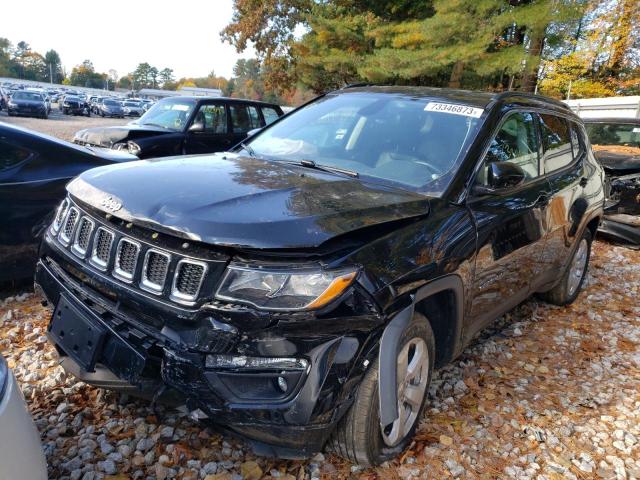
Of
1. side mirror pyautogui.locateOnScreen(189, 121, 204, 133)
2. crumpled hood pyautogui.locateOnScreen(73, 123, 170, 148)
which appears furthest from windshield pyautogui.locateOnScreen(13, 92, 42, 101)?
side mirror pyautogui.locateOnScreen(189, 121, 204, 133)

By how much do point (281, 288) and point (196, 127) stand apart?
747 cm

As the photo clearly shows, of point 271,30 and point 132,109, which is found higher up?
point 271,30

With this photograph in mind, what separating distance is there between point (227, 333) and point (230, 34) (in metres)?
29.2

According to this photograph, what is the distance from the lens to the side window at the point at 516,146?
2995 millimetres

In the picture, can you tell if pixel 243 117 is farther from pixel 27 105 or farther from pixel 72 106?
pixel 72 106

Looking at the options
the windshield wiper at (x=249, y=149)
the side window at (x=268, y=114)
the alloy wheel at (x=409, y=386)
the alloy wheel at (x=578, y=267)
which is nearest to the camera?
the alloy wheel at (x=409, y=386)

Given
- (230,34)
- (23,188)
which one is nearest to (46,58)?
(230,34)

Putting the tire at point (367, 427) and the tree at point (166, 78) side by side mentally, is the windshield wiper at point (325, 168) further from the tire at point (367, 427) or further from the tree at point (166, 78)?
the tree at point (166, 78)

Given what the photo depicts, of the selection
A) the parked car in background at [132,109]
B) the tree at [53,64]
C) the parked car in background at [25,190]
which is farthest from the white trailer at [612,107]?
the tree at [53,64]

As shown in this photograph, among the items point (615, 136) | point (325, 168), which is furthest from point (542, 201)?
point (615, 136)

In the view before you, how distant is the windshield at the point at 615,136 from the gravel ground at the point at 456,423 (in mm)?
5233

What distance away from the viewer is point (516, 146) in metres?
3.34

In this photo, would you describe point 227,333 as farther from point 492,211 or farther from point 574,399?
point 574,399

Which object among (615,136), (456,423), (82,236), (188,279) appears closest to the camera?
(188,279)
